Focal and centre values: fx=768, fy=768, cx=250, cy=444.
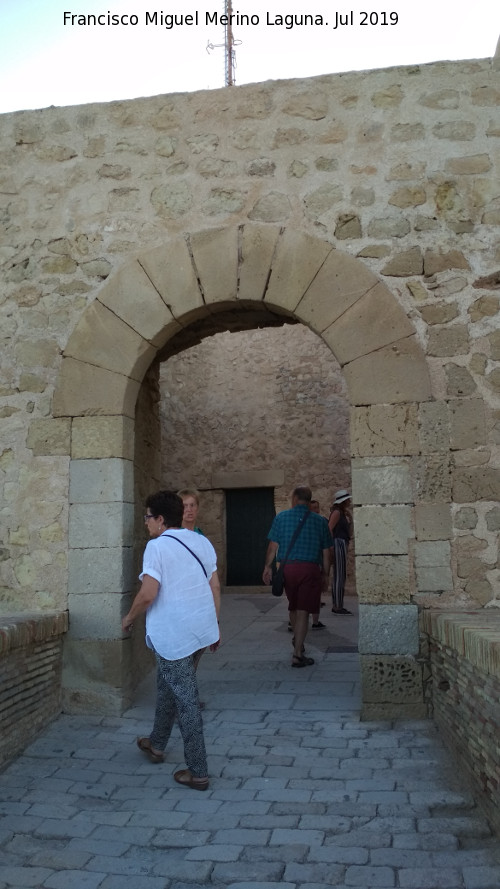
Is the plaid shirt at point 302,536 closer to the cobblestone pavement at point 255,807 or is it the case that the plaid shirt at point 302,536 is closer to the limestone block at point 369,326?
the cobblestone pavement at point 255,807

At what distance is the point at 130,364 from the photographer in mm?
4715

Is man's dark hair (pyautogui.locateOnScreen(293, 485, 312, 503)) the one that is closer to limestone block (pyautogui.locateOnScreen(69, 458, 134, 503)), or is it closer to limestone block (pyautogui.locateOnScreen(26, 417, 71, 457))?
limestone block (pyautogui.locateOnScreen(69, 458, 134, 503))

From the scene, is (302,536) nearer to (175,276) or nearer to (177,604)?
(175,276)

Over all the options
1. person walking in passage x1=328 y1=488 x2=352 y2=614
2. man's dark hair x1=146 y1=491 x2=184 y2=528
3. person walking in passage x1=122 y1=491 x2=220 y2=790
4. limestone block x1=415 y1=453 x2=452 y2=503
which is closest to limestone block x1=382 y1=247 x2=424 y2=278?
limestone block x1=415 y1=453 x2=452 y2=503

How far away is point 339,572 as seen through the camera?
825cm

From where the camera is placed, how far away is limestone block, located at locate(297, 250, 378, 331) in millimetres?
4539

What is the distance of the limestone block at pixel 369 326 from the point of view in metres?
4.47

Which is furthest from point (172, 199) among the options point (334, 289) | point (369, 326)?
point (369, 326)

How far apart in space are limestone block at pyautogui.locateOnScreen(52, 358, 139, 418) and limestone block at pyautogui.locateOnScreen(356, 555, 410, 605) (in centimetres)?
173

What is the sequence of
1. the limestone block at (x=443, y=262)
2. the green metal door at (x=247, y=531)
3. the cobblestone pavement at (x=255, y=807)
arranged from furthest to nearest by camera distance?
the green metal door at (x=247, y=531)
the limestone block at (x=443, y=262)
the cobblestone pavement at (x=255, y=807)

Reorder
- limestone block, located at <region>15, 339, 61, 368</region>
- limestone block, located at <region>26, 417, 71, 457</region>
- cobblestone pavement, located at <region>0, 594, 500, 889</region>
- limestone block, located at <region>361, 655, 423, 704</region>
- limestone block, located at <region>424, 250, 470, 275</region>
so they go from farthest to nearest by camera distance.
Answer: limestone block, located at <region>15, 339, 61, 368</region>
limestone block, located at <region>26, 417, 71, 457</region>
limestone block, located at <region>424, 250, 470, 275</region>
limestone block, located at <region>361, 655, 423, 704</region>
cobblestone pavement, located at <region>0, 594, 500, 889</region>

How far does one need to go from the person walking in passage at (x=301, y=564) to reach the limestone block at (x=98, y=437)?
1406 mm

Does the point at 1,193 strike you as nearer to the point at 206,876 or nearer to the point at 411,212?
the point at 411,212

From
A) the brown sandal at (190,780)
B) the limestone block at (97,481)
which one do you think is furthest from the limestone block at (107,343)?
the brown sandal at (190,780)
